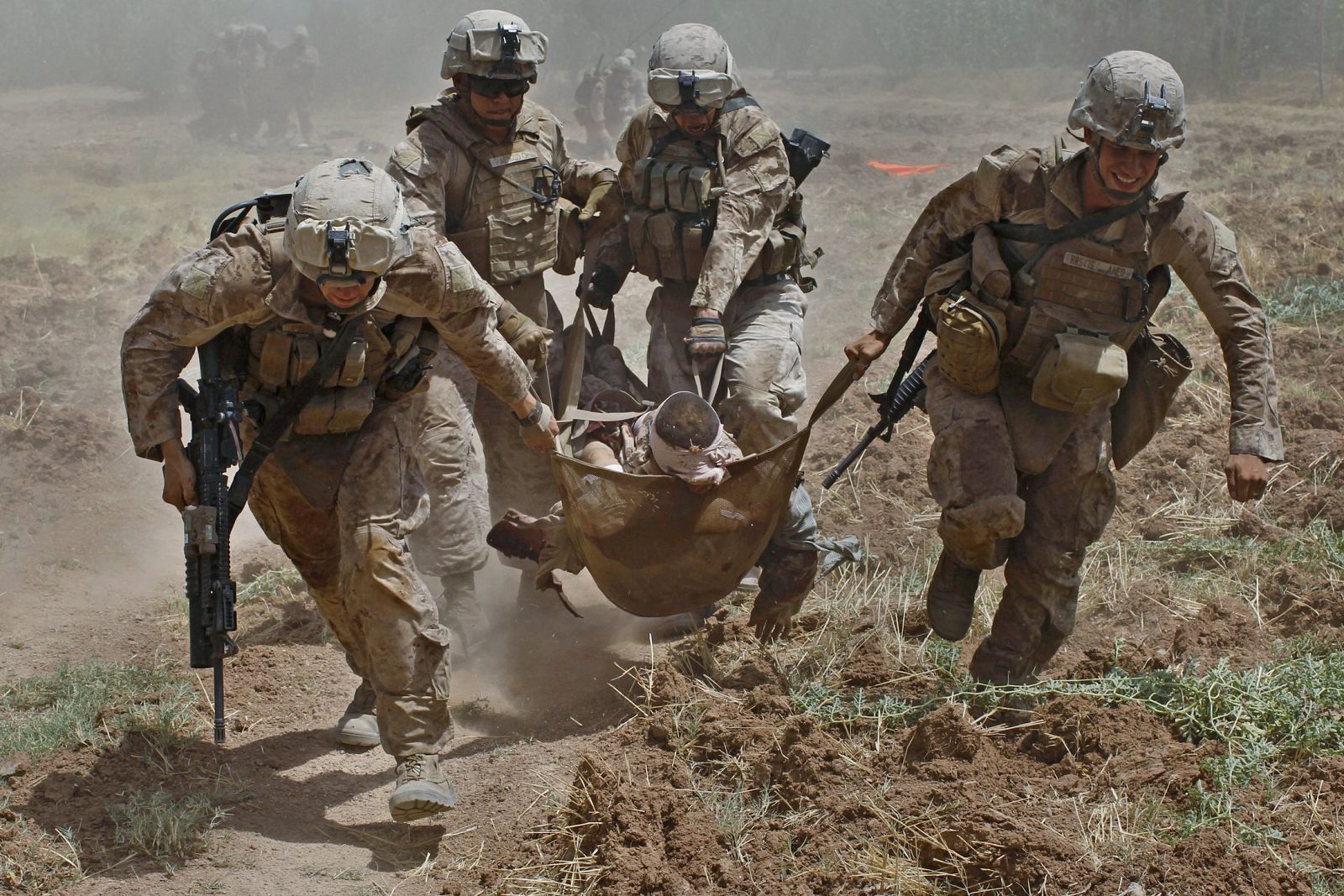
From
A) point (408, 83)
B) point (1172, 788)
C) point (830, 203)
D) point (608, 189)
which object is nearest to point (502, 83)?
point (608, 189)

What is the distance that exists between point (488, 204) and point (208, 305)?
2.13 metres

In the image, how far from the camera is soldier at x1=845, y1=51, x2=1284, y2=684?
14.4 ft

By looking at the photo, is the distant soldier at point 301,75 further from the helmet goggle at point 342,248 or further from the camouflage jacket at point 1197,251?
the helmet goggle at point 342,248

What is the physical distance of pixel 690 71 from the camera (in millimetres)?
5785

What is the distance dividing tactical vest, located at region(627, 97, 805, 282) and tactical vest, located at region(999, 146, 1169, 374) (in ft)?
5.42

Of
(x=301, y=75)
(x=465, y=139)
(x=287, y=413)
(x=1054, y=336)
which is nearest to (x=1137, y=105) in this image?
(x=1054, y=336)

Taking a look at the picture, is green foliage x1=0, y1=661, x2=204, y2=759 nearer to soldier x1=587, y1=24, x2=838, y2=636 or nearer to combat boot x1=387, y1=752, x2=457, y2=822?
combat boot x1=387, y1=752, x2=457, y2=822

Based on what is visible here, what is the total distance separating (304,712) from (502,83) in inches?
101

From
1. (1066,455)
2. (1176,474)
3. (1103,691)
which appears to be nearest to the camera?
(1103,691)

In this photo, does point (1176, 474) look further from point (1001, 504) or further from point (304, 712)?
point (304, 712)

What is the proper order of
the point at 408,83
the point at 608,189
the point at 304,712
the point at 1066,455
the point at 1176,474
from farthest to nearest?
1. the point at 408,83
2. the point at 1176,474
3. the point at 608,189
4. the point at 304,712
5. the point at 1066,455

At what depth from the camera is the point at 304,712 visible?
208 inches

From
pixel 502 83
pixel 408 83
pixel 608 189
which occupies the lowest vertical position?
pixel 408 83

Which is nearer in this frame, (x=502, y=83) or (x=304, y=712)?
(x=304, y=712)
